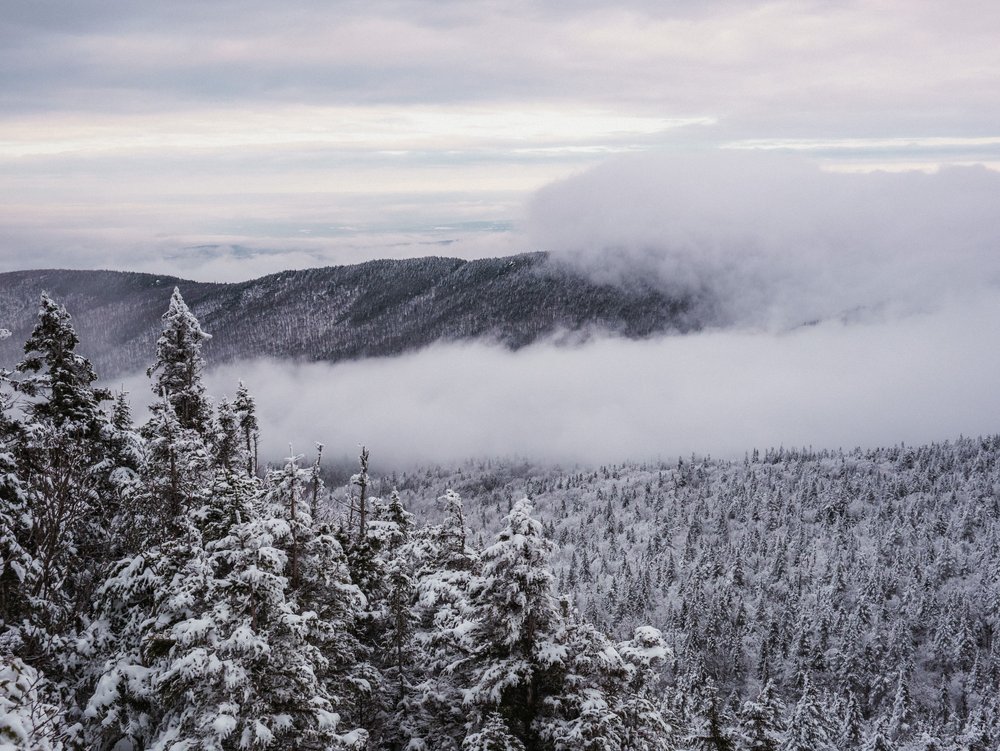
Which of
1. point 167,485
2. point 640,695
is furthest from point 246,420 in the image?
point 640,695

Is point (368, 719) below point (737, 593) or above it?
above

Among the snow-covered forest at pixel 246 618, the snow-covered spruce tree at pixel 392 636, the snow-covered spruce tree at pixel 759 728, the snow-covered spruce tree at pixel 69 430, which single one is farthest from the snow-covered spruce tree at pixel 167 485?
the snow-covered spruce tree at pixel 759 728

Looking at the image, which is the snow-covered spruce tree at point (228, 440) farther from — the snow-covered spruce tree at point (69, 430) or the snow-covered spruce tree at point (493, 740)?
the snow-covered spruce tree at point (493, 740)

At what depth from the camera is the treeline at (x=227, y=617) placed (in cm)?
1384

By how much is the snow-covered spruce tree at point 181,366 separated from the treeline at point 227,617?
8.88 meters

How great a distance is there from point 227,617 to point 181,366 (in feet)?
70.7

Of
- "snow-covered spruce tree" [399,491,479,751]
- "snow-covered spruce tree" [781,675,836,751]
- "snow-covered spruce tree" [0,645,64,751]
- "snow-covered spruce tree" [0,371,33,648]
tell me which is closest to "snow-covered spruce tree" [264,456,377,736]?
"snow-covered spruce tree" [399,491,479,751]

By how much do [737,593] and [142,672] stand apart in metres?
211

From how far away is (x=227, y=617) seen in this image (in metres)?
14.0

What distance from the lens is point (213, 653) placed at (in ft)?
43.4

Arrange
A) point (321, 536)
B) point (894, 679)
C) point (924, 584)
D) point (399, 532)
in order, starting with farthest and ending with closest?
1. point (924, 584)
2. point (894, 679)
3. point (399, 532)
4. point (321, 536)

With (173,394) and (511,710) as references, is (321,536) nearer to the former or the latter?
(511,710)

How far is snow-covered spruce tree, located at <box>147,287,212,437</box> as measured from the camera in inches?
1251

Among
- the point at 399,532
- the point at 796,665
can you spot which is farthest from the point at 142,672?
→ the point at 796,665
